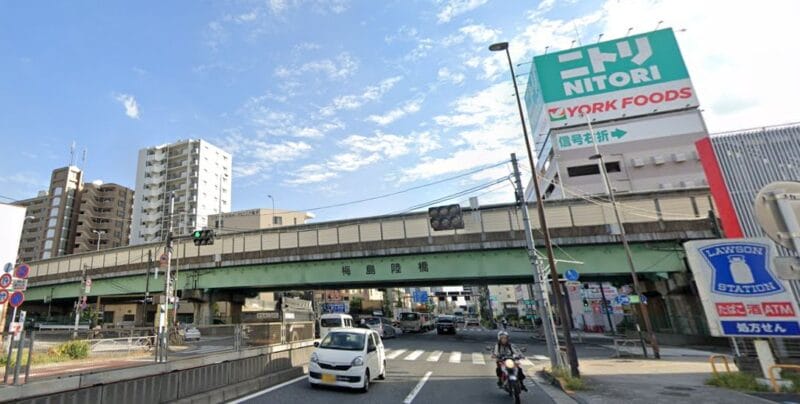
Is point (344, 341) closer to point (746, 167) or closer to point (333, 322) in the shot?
point (333, 322)

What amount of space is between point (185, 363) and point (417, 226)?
19.4 m

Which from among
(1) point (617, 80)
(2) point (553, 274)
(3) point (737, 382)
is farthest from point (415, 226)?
(1) point (617, 80)

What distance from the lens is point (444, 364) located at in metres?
16.3

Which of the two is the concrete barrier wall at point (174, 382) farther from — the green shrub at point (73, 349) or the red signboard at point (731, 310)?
the red signboard at point (731, 310)

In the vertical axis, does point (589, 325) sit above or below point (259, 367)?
below

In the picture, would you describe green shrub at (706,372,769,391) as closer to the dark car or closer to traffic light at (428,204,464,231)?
traffic light at (428,204,464,231)

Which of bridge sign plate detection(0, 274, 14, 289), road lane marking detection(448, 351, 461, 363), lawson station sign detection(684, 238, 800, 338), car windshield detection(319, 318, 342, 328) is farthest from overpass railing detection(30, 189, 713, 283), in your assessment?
bridge sign plate detection(0, 274, 14, 289)

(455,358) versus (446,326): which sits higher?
(455,358)

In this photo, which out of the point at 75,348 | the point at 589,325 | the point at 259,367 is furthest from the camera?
the point at 589,325

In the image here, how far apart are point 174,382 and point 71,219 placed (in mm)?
102969

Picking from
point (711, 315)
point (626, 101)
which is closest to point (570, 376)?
point (711, 315)

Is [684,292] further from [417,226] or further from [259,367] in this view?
[259,367]

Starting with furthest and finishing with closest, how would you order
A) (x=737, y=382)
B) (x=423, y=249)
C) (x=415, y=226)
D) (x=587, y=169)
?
(x=587, y=169) < (x=415, y=226) < (x=423, y=249) < (x=737, y=382)

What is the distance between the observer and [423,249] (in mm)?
26797
